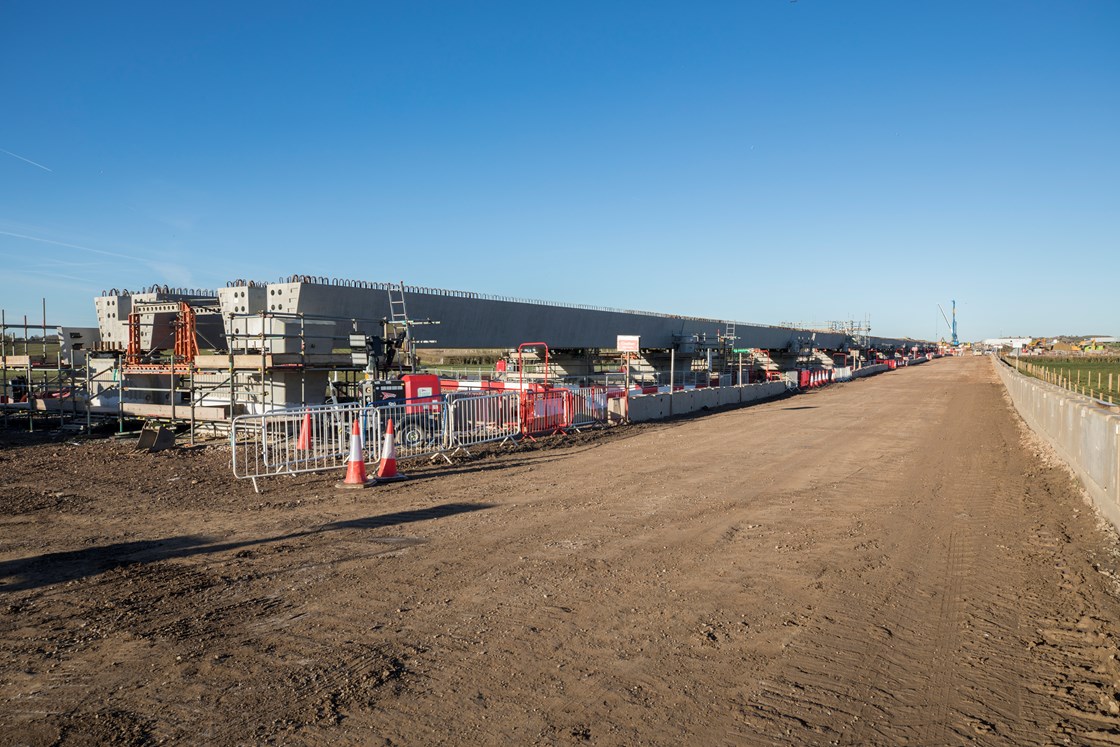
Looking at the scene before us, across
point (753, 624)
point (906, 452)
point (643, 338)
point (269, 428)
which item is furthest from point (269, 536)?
point (643, 338)

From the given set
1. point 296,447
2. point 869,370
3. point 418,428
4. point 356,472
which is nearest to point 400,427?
point 418,428

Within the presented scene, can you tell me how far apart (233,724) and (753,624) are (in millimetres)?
3630

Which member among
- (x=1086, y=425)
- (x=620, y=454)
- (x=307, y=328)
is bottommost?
(x=620, y=454)

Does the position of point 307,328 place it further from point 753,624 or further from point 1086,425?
point 1086,425

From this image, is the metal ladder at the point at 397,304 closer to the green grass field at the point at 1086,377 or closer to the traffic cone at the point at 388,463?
the traffic cone at the point at 388,463

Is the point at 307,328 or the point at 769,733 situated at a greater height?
the point at 307,328

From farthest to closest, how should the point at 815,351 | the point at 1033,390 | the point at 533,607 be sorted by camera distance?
1. the point at 815,351
2. the point at 1033,390
3. the point at 533,607

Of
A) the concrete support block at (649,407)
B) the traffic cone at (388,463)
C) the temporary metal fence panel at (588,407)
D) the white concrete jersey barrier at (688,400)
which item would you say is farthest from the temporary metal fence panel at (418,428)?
the concrete support block at (649,407)

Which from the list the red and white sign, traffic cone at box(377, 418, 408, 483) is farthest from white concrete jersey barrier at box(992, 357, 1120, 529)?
the red and white sign

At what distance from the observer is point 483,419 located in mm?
15633

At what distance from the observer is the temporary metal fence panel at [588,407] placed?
62.3 ft

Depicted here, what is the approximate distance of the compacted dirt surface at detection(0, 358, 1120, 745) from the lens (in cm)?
399

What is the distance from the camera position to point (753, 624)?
17.6 ft

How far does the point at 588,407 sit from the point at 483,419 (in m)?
4.80
